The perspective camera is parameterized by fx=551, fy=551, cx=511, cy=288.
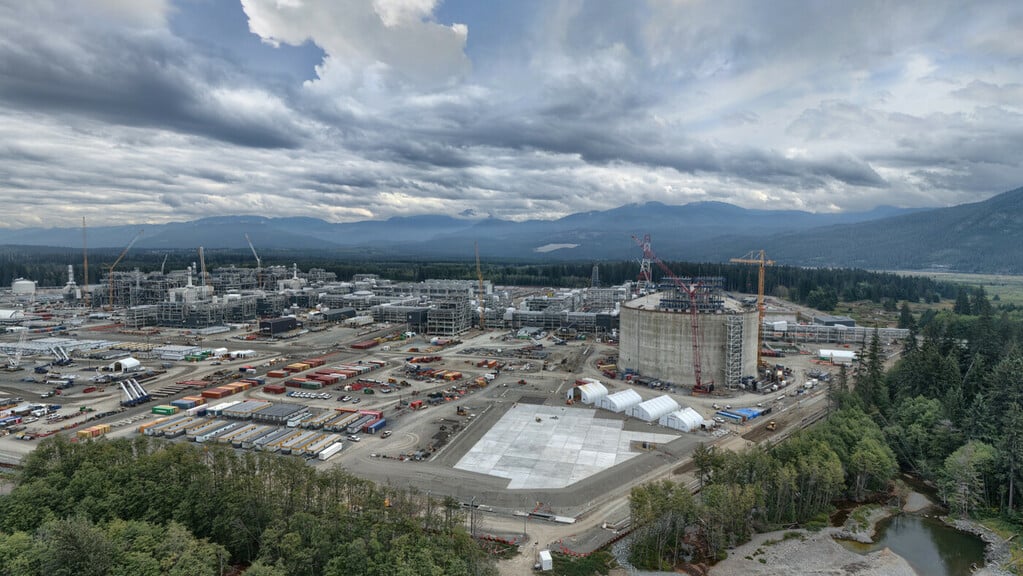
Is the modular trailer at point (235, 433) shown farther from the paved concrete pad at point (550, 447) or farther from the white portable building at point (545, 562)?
the white portable building at point (545, 562)

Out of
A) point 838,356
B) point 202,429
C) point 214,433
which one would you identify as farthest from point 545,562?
point 838,356

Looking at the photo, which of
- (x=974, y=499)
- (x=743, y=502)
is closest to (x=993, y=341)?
(x=974, y=499)

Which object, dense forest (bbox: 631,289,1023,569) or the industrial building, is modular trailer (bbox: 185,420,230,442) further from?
the industrial building

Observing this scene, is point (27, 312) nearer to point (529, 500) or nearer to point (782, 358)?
point (529, 500)

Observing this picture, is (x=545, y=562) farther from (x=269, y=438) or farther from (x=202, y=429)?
(x=202, y=429)

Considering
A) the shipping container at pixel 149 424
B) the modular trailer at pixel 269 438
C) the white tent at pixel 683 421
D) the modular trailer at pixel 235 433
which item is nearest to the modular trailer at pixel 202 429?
the modular trailer at pixel 235 433

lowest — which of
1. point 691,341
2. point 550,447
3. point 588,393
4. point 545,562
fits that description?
point 545,562

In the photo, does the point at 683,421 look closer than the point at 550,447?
No
